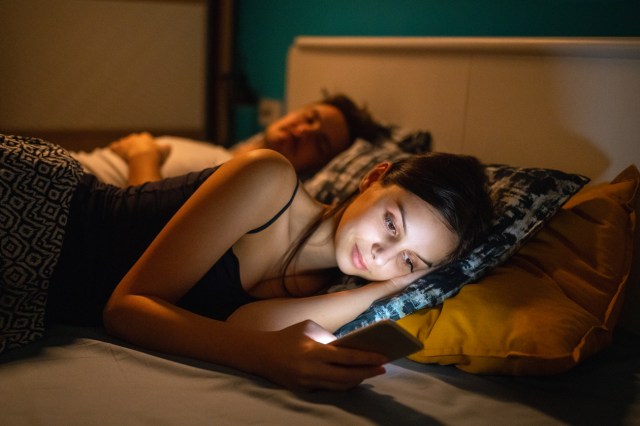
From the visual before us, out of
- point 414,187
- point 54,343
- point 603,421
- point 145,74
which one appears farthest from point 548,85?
point 145,74

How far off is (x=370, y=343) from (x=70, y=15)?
2652 millimetres

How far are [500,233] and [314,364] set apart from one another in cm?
54

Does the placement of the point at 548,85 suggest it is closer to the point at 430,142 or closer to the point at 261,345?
the point at 430,142

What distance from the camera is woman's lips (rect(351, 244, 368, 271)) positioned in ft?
4.07

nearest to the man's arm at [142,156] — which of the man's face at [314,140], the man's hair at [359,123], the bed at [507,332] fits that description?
the man's face at [314,140]

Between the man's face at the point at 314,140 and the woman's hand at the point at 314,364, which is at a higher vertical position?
the man's face at the point at 314,140

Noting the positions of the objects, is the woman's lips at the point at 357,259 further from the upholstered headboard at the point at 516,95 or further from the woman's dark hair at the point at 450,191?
the upholstered headboard at the point at 516,95

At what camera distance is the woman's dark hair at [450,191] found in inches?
49.2

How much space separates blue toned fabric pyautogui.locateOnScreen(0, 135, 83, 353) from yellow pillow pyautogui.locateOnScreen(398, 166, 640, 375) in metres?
0.72


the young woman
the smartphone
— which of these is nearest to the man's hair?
the young woman

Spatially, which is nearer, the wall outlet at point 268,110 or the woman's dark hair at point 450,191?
the woman's dark hair at point 450,191

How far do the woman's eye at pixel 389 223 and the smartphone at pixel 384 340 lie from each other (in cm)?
29

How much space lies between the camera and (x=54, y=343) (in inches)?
45.8

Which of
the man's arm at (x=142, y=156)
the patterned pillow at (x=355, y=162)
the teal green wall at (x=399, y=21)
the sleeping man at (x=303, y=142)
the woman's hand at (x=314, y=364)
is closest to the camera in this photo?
the woman's hand at (x=314, y=364)
